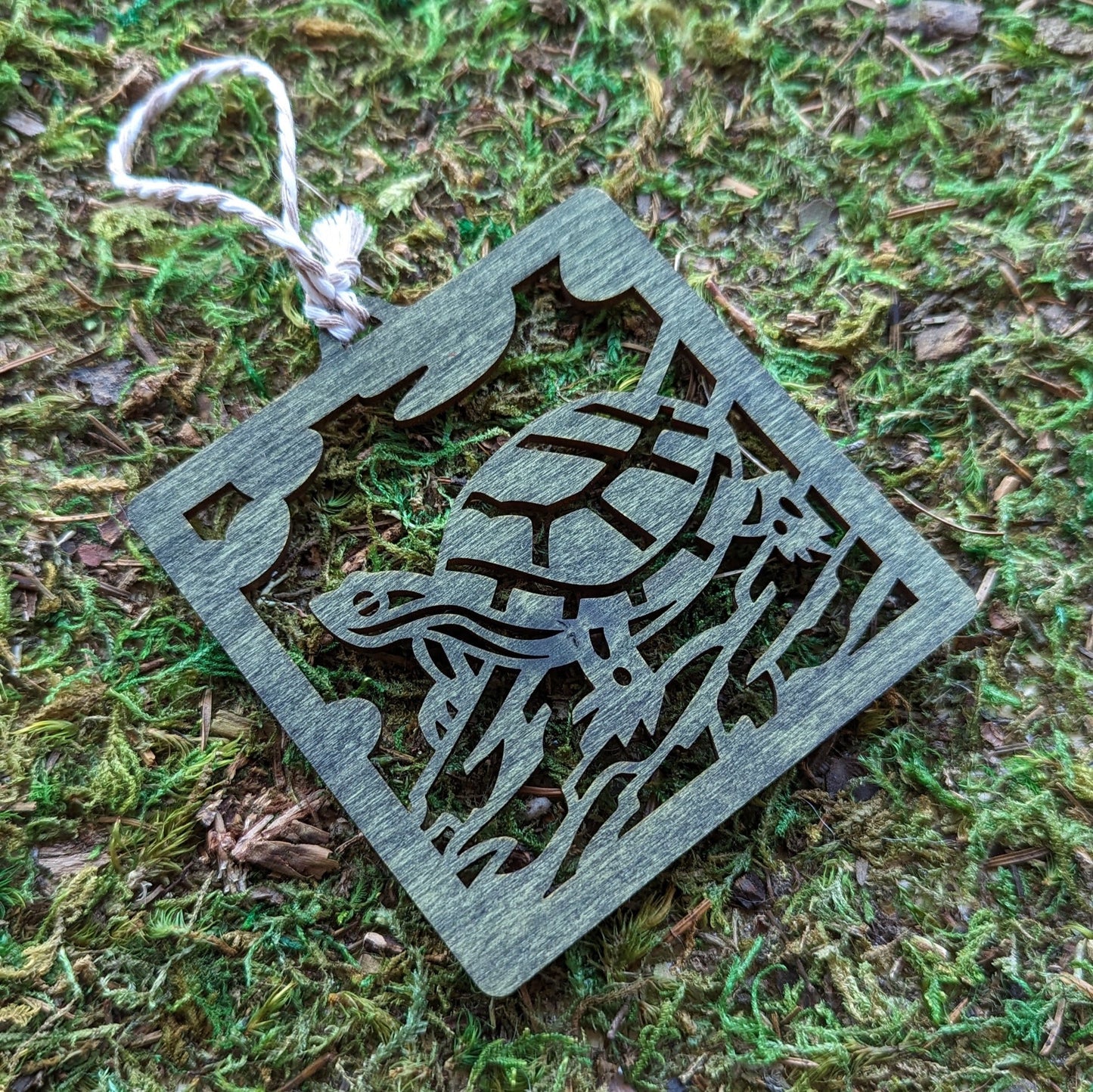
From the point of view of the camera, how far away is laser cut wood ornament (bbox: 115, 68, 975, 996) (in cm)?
128

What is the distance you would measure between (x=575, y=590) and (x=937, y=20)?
1407 millimetres

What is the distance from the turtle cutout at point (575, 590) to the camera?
50.4 inches

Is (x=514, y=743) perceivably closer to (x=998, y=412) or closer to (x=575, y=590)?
(x=575, y=590)

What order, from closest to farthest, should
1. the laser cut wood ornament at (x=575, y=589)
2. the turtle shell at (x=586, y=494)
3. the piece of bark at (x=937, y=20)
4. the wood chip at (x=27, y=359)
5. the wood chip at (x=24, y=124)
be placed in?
the laser cut wood ornament at (x=575, y=589) → the turtle shell at (x=586, y=494) → the wood chip at (x=27, y=359) → the wood chip at (x=24, y=124) → the piece of bark at (x=937, y=20)

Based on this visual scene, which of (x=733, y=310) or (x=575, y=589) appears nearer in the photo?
(x=575, y=589)

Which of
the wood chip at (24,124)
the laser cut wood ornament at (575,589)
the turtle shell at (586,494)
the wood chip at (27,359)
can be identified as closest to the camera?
the laser cut wood ornament at (575,589)

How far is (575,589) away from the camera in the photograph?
1.38 meters

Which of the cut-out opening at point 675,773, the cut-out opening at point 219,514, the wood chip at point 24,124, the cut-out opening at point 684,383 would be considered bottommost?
the cut-out opening at point 675,773

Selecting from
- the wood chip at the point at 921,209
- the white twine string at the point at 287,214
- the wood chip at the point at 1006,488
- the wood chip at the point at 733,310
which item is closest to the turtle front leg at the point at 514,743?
the white twine string at the point at 287,214

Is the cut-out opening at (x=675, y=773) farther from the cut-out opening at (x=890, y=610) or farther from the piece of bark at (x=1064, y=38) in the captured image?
the piece of bark at (x=1064, y=38)

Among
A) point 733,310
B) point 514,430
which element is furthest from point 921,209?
point 514,430

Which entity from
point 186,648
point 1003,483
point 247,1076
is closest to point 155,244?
point 186,648

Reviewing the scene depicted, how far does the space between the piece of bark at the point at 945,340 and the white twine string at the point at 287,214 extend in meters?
1.00

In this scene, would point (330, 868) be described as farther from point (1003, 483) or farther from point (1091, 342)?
point (1091, 342)
